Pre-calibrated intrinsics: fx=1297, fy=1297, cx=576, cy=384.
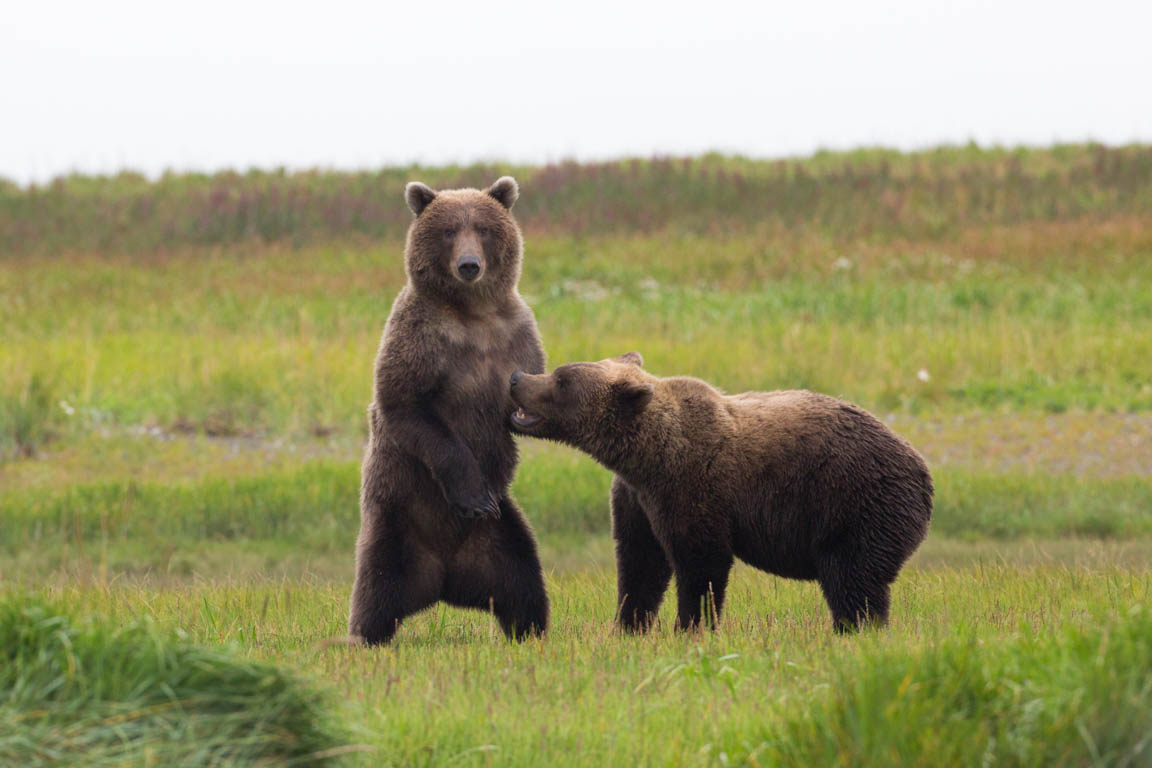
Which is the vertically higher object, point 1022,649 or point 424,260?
point 424,260

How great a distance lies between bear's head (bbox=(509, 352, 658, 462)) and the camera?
638 centimetres

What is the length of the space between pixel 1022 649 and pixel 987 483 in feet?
26.7

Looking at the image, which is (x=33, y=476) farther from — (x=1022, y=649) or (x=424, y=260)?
(x=1022, y=649)

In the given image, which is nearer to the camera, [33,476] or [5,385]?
[33,476]

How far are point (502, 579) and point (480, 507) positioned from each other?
0.47 meters

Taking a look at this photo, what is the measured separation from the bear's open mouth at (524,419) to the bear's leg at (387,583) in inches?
31.2

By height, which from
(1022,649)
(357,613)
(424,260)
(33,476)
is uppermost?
(424,260)

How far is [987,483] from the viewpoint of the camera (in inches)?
470

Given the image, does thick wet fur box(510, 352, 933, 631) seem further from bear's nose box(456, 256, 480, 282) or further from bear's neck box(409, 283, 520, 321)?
bear's nose box(456, 256, 480, 282)

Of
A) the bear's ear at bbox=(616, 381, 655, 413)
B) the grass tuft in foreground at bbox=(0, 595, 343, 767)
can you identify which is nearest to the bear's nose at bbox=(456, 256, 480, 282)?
the bear's ear at bbox=(616, 381, 655, 413)

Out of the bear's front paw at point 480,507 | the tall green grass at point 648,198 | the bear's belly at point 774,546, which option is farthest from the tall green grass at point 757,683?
the tall green grass at point 648,198

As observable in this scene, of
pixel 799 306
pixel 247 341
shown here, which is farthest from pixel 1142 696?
pixel 799 306

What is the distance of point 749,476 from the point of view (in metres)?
6.11

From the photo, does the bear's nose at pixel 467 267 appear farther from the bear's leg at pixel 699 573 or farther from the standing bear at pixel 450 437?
the bear's leg at pixel 699 573
